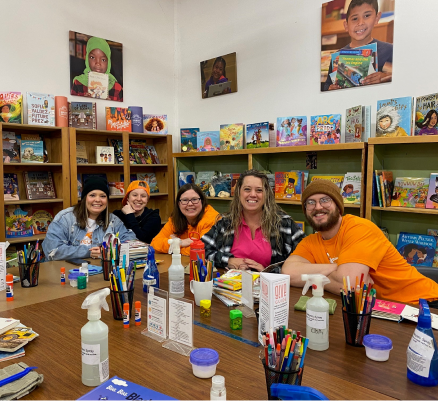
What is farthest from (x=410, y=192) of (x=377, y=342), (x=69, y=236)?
(x=69, y=236)

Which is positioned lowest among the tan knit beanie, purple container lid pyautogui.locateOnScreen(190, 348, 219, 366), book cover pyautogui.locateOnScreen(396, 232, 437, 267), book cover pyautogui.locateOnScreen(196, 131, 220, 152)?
book cover pyautogui.locateOnScreen(396, 232, 437, 267)

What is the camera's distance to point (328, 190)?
1.97m

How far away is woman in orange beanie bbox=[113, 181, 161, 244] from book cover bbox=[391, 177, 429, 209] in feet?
7.06

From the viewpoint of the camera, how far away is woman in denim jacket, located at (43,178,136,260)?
2.66 metres

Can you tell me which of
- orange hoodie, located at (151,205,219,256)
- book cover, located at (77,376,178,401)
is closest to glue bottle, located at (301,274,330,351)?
book cover, located at (77,376,178,401)

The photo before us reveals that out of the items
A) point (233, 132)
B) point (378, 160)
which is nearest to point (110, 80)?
point (233, 132)

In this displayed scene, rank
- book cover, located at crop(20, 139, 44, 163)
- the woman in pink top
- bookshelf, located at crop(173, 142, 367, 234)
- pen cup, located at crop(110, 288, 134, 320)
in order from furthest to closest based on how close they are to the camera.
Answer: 1. book cover, located at crop(20, 139, 44, 163)
2. bookshelf, located at crop(173, 142, 367, 234)
3. the woman in pink top
4. pen cup, located at crop(110, 288, 134, 320)

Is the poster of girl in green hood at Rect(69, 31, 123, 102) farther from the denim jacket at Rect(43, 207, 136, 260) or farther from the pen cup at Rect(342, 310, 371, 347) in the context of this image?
the pen cup at Rect(342, 310, 371, 347)

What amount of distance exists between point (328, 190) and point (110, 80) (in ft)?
11.1

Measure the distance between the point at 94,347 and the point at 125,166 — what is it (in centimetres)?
343

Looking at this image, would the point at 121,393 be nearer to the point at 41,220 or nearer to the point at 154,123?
the point at 41,220

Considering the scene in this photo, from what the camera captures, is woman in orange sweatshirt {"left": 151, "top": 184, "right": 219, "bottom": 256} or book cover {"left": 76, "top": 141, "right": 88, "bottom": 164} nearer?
woman in orange sweatshirt {"left": 151, "top": 184, "right": 219, "bottom": 256}

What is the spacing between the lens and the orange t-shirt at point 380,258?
1.84 meters

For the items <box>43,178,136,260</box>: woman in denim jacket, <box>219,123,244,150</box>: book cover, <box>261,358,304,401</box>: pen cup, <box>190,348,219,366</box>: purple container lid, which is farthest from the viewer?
<box>219,123,244,150</box>: book cover
